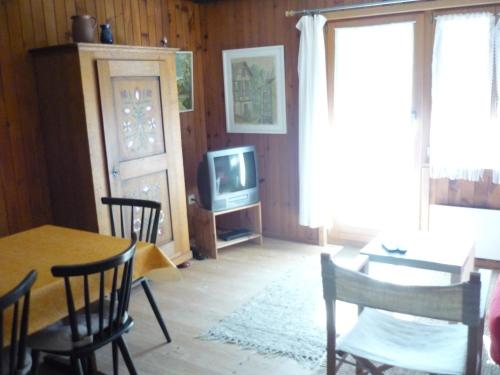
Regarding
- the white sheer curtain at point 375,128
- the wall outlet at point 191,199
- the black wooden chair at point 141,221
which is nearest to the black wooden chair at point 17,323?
the black wooden chair at point 141,221

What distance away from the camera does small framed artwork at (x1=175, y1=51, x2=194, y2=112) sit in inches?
175

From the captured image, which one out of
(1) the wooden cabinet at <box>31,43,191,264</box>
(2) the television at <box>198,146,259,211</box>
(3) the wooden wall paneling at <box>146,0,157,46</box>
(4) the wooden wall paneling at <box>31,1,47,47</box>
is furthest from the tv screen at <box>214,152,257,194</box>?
(4) the wooden wall paneling at <box>31,1,47,47</box>

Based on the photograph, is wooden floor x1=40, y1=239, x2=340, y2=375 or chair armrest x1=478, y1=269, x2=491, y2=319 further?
wooden floor x1=40, y1=239, x2=340, y2=375

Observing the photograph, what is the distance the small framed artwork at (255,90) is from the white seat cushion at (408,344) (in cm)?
264

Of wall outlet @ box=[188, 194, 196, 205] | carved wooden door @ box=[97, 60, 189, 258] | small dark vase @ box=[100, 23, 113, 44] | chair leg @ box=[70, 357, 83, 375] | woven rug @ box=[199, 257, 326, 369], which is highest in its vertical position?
small dark vase @ box=[100, 23, 113, 44]

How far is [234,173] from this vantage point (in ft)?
13.8

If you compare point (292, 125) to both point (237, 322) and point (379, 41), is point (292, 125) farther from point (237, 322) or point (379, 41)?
point (237, 322)

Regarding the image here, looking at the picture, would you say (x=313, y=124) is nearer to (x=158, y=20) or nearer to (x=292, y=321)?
(x=158, y=20)

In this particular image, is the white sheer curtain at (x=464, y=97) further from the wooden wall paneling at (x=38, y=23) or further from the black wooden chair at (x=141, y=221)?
the wooden wall paneling at (x=38, y=23)

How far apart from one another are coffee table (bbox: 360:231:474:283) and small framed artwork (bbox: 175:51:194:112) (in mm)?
2220

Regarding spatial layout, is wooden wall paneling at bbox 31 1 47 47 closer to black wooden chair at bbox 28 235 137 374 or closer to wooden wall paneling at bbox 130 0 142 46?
wooden wall paneling at bbox 130 0 142 46

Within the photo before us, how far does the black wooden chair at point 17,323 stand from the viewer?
162cm

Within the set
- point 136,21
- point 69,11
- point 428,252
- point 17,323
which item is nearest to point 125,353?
point 17,323

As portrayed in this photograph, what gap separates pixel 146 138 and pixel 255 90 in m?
1.34
